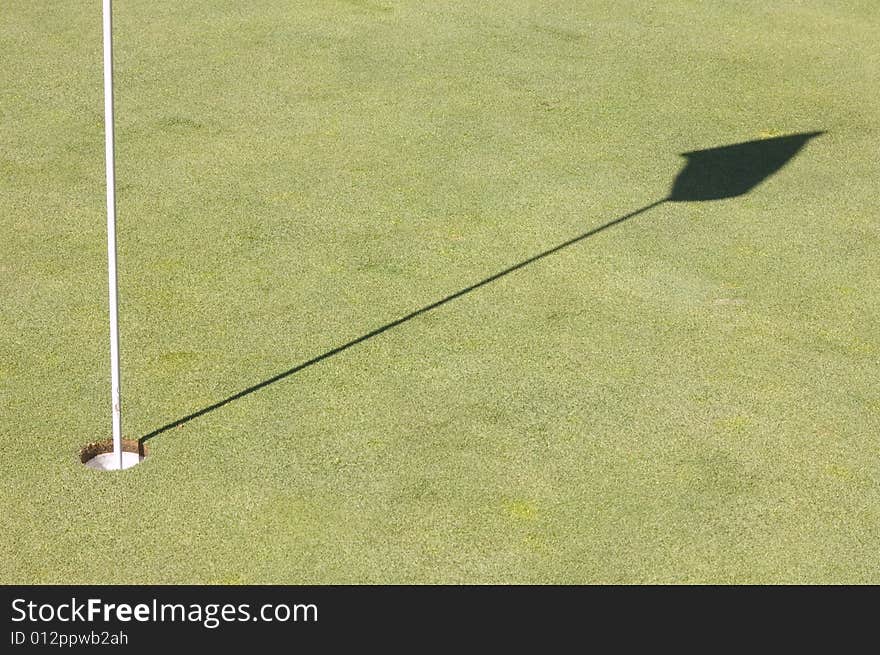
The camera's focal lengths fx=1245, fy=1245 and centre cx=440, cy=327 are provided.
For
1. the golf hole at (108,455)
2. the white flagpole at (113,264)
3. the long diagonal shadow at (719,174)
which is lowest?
the golf hole at (108,455)

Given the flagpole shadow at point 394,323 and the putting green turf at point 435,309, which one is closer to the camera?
the putting green turf at point 435,309

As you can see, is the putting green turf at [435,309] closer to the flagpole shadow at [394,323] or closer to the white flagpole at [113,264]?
the flagpole shadow at [394,323]

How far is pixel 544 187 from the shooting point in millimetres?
8906

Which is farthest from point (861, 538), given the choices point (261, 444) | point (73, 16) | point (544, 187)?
point (73, 16)

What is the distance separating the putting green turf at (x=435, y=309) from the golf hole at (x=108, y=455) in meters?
0.07

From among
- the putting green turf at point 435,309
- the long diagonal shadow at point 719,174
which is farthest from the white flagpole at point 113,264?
the long diagonal shadow at point 719,174

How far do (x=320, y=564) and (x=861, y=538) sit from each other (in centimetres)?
238

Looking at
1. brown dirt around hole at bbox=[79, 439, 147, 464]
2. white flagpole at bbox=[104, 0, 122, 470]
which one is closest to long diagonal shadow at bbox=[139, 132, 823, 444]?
brown dirt around hole at bbox=[79, 439, 147, 464]

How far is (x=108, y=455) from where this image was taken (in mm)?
5863

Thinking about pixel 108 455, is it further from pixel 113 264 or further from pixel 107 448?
pixel 113 264

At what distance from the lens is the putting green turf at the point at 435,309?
544 cm

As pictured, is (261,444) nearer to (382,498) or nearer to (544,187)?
(382,498)

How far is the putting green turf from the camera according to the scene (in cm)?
544

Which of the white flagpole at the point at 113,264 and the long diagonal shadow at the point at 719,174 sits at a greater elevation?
the white flagpole at the point at 113,264
